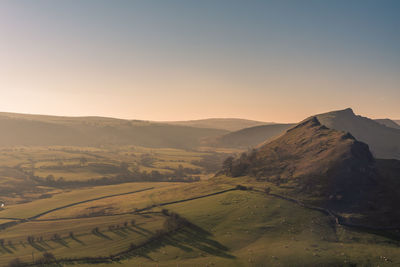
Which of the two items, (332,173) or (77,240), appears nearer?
(77,240)

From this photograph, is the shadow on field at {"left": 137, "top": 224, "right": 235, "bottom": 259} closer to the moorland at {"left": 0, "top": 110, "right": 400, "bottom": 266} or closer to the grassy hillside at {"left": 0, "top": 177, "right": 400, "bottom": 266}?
the grassy hillside at {"left": 0, "top": 177, "right": 400, "bottom": 266}

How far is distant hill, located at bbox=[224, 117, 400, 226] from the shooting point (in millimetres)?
95019

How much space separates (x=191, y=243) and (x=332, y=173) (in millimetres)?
62091

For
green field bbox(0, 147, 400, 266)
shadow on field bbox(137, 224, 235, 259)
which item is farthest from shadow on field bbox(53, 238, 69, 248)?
shadow on field bbox(137, 224, 235, 259)

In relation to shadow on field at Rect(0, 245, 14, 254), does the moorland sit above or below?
above

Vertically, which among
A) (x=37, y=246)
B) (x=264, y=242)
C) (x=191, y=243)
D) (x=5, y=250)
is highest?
(x=264, y=242)

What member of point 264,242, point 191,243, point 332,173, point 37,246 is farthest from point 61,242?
point 332,173

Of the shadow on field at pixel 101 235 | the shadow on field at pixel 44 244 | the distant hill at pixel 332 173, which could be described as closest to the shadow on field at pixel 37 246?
the shadow on field at pixel 44 244

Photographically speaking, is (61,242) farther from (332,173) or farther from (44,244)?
(332,173)

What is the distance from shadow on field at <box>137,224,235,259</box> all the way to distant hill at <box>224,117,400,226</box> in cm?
3981

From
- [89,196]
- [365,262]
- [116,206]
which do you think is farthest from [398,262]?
[89,196]

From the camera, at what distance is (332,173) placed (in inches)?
4331

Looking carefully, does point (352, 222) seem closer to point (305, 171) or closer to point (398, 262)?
point (398, 262)

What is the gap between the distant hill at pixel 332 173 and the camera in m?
95.0
